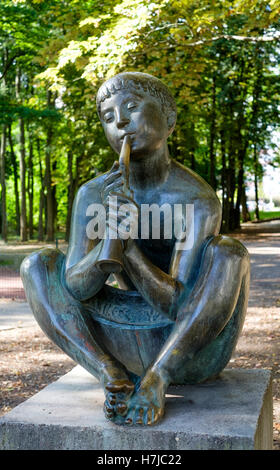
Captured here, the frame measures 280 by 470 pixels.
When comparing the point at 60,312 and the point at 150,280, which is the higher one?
the point at 150,280

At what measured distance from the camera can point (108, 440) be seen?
101 inches

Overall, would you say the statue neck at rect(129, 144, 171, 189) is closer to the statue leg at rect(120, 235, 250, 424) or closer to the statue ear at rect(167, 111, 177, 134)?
the statue ear at rect(167, 111, 177, 134)

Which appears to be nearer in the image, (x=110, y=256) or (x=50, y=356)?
(x=110, y=256)

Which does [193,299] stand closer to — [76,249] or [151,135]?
[76,249]

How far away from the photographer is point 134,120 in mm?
3074

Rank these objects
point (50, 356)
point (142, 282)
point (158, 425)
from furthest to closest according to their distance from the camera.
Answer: point (50, 356) → point (142, 282) → point (158, 425)

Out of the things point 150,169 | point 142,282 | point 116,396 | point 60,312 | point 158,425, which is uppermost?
point 150,169

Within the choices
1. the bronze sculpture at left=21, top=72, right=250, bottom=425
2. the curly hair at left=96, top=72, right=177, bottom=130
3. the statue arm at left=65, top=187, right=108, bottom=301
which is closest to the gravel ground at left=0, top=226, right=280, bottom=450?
the bronze sculpture at left=21, top=72, right=250, bottom=425

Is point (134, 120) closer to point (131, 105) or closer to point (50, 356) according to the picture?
point (131, 105)

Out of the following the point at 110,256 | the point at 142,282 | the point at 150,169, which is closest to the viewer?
the point at 110,256

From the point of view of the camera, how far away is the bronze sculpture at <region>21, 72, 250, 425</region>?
→ 9.17 ft

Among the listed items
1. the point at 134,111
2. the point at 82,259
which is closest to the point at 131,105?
the point at 134,111

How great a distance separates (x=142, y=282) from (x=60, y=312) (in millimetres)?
495

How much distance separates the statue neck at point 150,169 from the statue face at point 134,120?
0.06 meters
